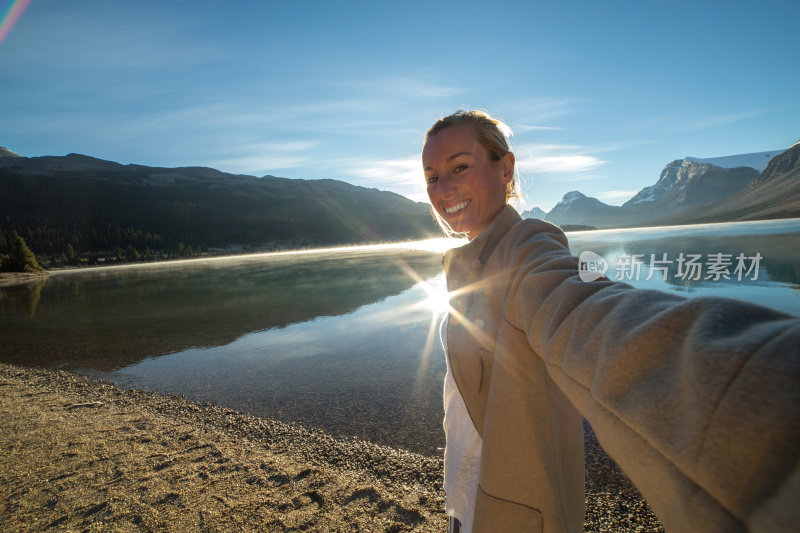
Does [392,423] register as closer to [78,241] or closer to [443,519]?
[443,519]

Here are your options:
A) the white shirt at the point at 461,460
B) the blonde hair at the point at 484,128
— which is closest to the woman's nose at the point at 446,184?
the blonde hair at the point at 484,128

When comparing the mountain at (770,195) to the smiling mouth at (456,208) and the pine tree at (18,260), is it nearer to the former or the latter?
the smiling mouth at (456,208)

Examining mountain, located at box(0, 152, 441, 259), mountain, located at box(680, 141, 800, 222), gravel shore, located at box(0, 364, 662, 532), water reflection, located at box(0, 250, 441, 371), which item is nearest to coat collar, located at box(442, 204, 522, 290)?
gravel shore, located at box(0, 364, 662, 532)

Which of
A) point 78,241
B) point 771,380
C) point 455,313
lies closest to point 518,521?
point 455,313

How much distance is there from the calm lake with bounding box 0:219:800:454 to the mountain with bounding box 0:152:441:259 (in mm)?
99153

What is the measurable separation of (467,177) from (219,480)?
470 cm

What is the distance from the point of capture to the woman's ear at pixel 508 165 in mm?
2131

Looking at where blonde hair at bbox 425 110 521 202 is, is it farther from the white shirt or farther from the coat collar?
the white shirt

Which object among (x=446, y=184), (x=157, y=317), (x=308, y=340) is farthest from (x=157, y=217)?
(x=446, y=184)

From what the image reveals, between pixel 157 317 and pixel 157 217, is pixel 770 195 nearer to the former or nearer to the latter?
pixel 157 317

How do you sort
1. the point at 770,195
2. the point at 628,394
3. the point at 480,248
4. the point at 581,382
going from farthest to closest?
1. the point at 770,195
2. the point at 480,248
3. the point at 581,382
4. the point at 628,394

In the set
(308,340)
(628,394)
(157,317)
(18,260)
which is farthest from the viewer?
(18,260)

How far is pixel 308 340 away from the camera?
1237 cm

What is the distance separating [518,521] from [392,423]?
5.25m
